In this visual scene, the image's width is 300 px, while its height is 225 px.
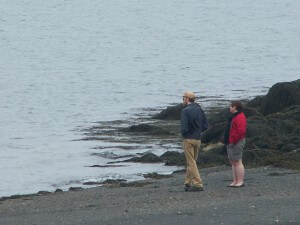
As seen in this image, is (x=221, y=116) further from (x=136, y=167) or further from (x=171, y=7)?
(x=171, y=7)

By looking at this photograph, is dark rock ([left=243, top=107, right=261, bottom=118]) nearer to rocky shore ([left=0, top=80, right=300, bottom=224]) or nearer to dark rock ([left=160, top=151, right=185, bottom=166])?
rocky shore ([left=0, top=80, right=300, bottom=224])

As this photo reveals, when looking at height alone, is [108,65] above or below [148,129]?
above

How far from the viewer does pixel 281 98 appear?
30.2 meters

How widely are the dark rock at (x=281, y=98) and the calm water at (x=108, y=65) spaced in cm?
489

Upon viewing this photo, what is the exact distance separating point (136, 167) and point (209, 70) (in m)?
30.7

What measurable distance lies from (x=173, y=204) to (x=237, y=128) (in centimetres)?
190

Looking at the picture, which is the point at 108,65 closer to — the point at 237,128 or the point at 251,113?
the point at 251,113

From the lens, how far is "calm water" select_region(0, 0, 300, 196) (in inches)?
1117

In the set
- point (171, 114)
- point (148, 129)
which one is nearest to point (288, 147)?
point (148, 129)

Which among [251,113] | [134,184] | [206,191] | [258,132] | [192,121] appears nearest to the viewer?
[192,121]

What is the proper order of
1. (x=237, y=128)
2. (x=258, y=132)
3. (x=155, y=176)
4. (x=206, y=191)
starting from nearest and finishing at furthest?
(x=237, y=128) → (x=206, y=191) → (x=155, y=176) → (x=258, y=132)

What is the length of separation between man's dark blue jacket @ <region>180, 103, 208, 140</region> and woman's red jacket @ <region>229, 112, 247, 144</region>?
498mm

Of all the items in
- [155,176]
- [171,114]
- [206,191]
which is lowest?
[155,176]

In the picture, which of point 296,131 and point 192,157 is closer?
point 192,157
